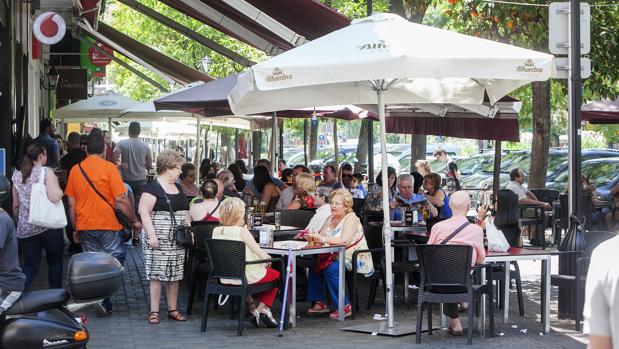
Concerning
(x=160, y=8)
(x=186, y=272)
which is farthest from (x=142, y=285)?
(x=160, y=8)

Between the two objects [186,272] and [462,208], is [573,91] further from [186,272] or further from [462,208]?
[186,272]

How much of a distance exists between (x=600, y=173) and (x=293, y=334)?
14.8m

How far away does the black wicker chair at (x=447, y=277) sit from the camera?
353 inches

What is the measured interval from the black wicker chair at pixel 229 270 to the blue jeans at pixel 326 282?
37.4 inches

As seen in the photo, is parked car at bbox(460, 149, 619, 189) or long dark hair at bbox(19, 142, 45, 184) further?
parked car at bbox(460, 149, 619, 189)

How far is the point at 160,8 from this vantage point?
3453cm

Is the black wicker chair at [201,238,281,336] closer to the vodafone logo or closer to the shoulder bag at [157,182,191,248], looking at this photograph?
the shoulder bag at [157,182,191,248]

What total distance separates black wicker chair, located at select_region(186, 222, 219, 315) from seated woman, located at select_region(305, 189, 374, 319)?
1.07 meters

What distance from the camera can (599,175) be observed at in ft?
75.3

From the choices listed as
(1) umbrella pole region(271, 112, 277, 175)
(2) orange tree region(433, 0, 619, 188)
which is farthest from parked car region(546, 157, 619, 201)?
(1) umbrella pole region(271, 112, 277, 175)

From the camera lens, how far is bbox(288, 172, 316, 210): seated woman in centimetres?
1277

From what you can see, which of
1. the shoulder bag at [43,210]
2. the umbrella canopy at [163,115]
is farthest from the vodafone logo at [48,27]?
the shoulder bag at [43,210]

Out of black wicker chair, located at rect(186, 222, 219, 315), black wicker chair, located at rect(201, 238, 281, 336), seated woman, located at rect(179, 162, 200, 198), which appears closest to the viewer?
black wicker chair, located at rect(201, 238, 281, 336)

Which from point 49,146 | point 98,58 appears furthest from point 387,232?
point 98,58
